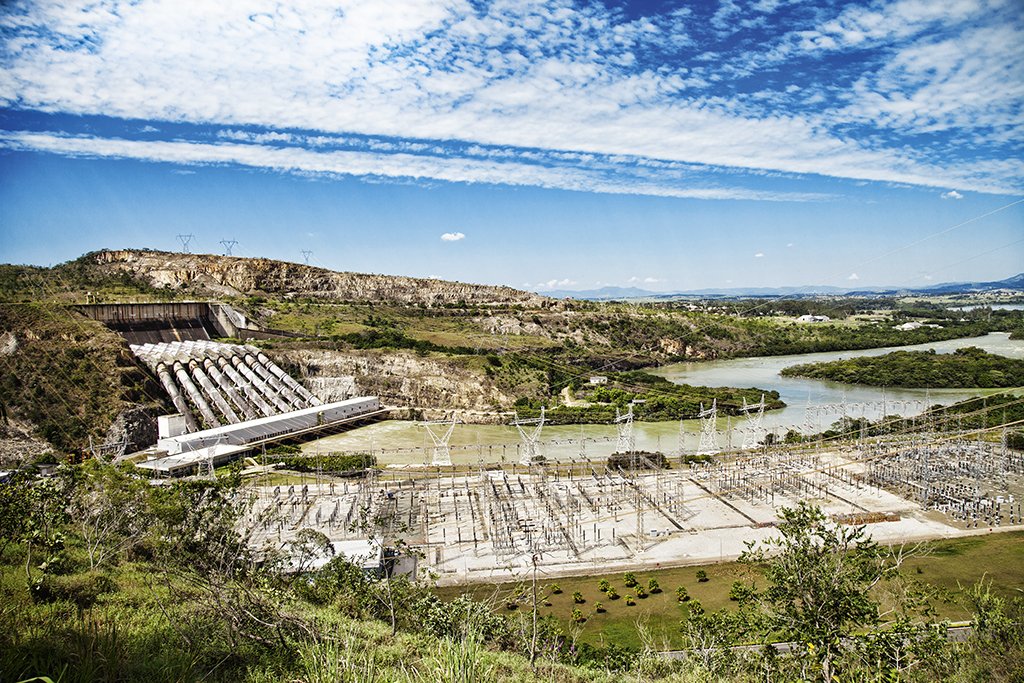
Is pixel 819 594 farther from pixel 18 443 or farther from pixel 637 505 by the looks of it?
pixel 18 443

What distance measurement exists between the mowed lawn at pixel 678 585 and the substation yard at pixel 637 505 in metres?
0.47

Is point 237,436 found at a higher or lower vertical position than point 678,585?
higher

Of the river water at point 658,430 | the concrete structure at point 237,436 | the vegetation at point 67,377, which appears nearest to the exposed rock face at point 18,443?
the vegetation at point 67,377

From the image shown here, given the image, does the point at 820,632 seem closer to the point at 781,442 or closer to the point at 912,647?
the point at 912,647

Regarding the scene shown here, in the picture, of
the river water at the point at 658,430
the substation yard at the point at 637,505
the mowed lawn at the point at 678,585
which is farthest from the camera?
the river water at the point at 658,430

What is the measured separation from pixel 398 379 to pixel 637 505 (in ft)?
73.6

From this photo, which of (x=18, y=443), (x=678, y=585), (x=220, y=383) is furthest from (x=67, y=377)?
(x=678, y=585)

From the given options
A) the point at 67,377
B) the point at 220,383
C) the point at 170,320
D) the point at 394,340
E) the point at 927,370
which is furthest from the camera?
the point at 394,340

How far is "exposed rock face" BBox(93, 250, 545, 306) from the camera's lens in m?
54.5

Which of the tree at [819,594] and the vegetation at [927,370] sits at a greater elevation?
the tree at [819,594]

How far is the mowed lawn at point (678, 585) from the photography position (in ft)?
38.1

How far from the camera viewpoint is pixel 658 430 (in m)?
31.2

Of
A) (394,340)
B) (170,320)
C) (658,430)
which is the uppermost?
(170,320)

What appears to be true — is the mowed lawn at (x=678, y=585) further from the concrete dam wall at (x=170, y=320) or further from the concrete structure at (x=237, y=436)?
the concrete dam wall at (x=170, y=320)
